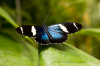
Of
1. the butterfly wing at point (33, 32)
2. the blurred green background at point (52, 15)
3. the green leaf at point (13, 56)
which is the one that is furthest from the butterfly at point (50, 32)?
the blurred green background at point (52, 15)

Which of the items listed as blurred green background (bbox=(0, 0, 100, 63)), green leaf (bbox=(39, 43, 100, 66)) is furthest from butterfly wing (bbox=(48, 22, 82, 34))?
blurred green background (bbox=(0, 0, 100, 63))

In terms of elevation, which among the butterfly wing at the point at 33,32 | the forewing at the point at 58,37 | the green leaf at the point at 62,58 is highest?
the butterfly wing at the point at 33,32

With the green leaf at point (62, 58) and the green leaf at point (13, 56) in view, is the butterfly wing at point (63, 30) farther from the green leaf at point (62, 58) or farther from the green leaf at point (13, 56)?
the green leaf at point (13, 56)

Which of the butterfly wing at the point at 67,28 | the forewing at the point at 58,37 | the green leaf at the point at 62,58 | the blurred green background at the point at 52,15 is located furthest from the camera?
the blurred green background at the point at 52,15

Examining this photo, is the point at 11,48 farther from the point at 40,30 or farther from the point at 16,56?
the point at 40,30

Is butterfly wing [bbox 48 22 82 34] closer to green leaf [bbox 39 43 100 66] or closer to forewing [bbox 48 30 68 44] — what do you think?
forewing [bbox 48 30 68 44]

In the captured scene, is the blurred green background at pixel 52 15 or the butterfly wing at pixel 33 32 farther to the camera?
the blurred green background at pixel 52 15

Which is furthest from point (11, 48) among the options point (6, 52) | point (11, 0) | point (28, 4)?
point (11, 0)

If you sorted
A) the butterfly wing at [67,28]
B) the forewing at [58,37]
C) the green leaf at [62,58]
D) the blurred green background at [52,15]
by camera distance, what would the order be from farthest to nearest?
the blurred green background at [52,15] → the butterfly wing at [67,28] → the forewing at [58,37] → the green leaf at [62,58]
